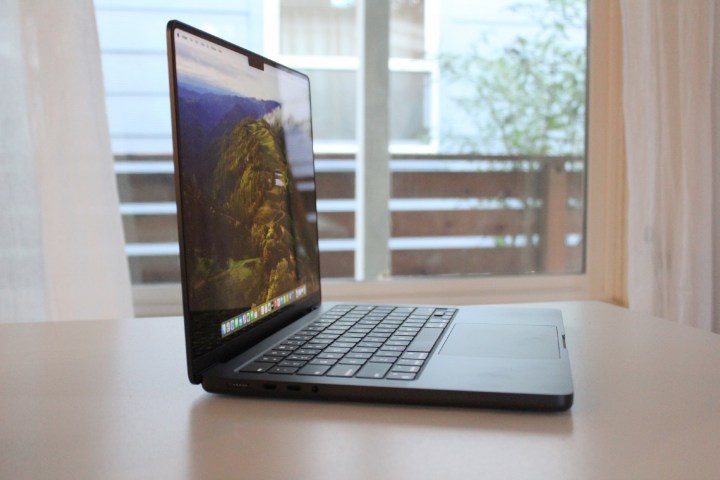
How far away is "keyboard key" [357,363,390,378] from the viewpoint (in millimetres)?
646

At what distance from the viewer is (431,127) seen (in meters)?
1.96

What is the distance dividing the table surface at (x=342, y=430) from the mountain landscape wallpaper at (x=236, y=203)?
4.3 inches

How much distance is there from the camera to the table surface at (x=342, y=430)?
1.65 feet

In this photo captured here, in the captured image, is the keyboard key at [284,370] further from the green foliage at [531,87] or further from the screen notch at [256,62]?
the green foliage at [531,87]

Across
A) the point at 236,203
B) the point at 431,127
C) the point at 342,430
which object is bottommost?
the point at 342,430

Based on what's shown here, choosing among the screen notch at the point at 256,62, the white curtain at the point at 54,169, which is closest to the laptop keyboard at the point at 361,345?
the screen notch at the point at 256,62

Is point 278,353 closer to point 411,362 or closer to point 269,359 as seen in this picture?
point 269,359

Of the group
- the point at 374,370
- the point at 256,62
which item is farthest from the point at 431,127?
the point at 374,370

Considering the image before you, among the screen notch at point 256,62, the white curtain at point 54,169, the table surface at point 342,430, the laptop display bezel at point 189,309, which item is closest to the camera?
the table surface at point 342,430

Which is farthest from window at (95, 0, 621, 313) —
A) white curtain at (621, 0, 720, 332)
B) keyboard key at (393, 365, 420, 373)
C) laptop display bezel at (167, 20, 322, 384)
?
keyboard key at (393, 365, 420, 373)

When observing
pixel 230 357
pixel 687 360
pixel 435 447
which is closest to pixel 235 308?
pixel 230 357

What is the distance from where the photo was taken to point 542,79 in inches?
79.4

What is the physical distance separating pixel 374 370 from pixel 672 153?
4.62 ft

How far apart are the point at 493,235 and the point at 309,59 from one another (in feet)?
2.22
